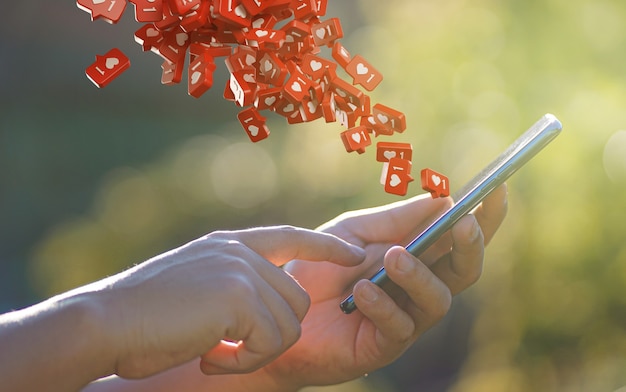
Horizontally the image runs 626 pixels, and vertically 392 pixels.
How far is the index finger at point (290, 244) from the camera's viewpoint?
0.78m

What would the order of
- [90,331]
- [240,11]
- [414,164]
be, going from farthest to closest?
[414,164], [240,11], [90,331]

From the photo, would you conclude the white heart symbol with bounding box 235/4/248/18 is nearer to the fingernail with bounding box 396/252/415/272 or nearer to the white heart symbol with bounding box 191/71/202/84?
the white heart symbol with bounding box 191/71/202/84

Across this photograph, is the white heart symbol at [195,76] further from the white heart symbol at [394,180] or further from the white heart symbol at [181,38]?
the white heart symbol at [394,180]

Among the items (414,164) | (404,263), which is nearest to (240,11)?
(404,263)

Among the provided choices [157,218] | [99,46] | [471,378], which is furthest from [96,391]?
[99,46]

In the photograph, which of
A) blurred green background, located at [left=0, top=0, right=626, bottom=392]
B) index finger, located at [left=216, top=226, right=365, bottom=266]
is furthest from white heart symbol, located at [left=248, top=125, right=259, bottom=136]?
blurred green background, located at [left=0, top=0, right=626, bottom=392]

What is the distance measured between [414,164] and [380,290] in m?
2.05

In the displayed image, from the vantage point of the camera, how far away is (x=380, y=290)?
94 centimetres

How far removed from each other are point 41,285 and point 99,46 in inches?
54.3

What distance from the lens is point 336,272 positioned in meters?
1.07

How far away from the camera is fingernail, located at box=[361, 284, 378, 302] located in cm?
93

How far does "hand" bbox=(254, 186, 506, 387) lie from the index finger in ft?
0.36

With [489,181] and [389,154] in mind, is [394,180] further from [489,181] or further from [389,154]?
[489,181]

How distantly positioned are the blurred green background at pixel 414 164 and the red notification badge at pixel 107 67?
192 centimetres
